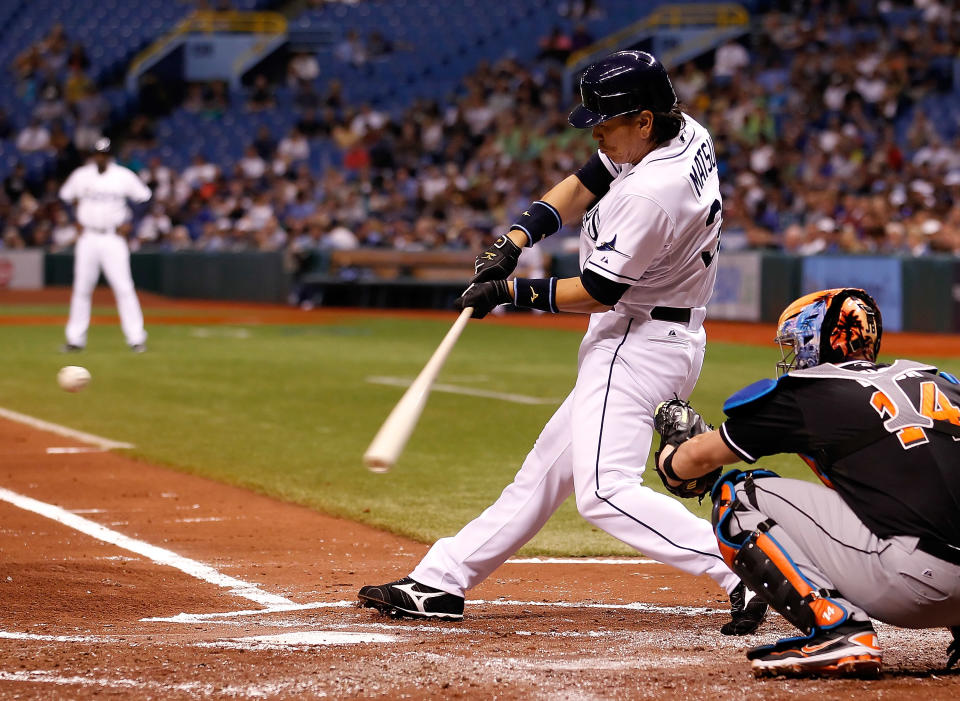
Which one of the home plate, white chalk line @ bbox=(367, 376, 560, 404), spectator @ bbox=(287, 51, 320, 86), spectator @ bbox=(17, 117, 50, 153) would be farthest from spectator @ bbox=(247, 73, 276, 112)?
the home plate

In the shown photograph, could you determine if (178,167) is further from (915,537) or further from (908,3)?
(915,537)

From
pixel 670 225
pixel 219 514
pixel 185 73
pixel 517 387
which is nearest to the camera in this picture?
pixel 670 225

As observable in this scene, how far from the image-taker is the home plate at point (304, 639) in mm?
4270

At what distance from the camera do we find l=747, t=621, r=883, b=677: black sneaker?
3.83 meters

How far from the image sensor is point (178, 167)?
29.7 meters

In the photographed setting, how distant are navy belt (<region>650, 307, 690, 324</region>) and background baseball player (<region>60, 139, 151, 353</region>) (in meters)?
11.3

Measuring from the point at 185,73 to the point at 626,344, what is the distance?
29.1m

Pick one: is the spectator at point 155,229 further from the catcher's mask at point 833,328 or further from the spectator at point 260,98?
the catcher's mask at point 833,328

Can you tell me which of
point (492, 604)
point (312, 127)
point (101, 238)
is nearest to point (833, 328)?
point (492, 604)

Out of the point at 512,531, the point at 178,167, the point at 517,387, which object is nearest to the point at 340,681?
the point at 512,531

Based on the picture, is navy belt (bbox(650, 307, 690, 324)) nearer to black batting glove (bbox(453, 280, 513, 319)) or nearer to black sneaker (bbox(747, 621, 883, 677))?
black batting glove (bbox(453, 280, 513, 319))

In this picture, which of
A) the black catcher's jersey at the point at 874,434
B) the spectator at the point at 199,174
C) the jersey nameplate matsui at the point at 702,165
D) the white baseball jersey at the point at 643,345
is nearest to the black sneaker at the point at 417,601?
the white baseball jersey at the point at 643,345

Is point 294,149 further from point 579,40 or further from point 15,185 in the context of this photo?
point 579,40

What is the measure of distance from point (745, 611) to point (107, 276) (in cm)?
1189
